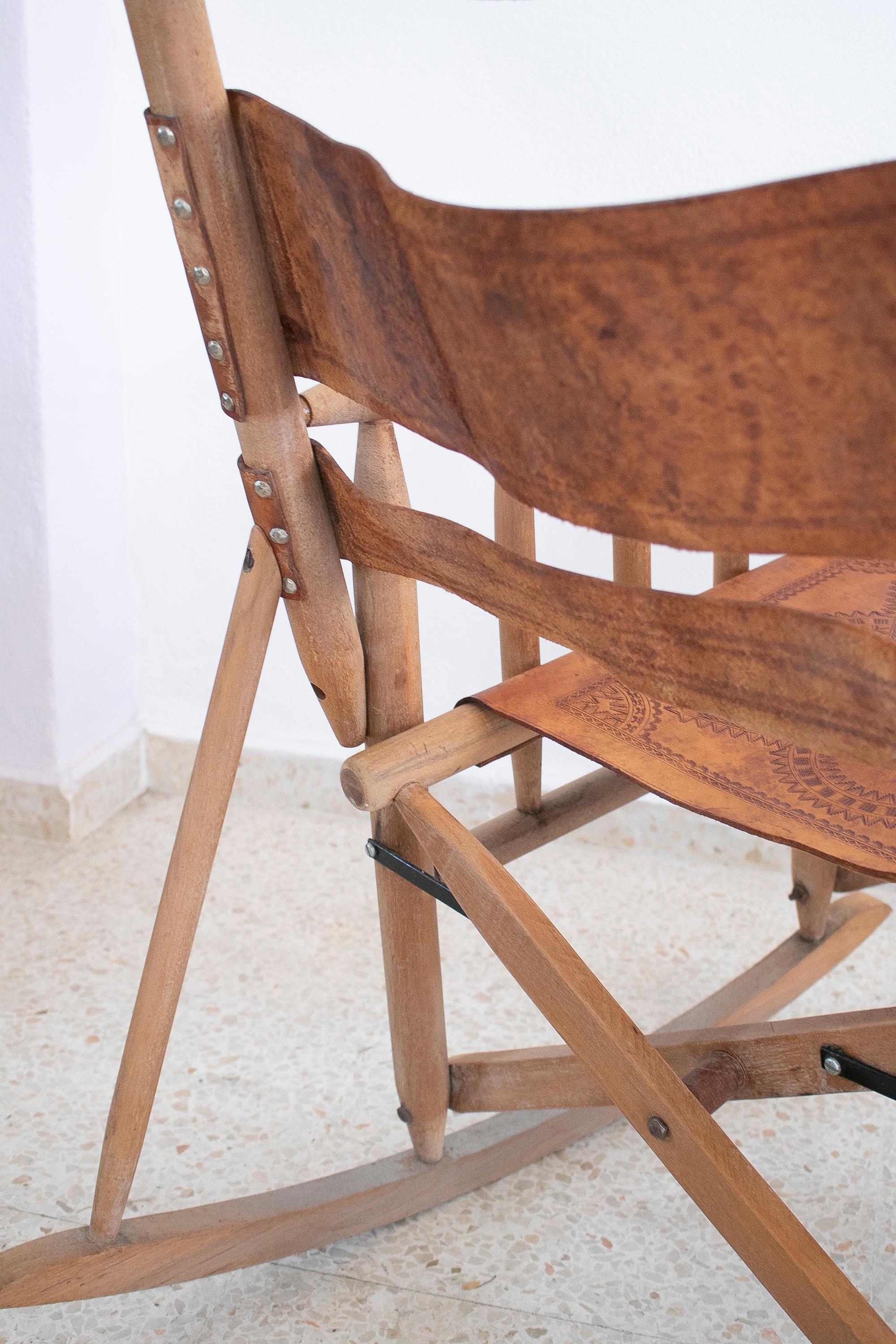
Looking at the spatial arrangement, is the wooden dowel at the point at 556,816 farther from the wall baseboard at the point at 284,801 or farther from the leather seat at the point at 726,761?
the wall baseboard at the point at 284,801

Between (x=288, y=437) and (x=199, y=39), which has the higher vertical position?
(x=199, y=39)

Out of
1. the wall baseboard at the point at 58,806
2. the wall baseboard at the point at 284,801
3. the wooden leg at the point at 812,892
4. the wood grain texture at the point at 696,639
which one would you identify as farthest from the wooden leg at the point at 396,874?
the wall baseboard at the point at 58,806

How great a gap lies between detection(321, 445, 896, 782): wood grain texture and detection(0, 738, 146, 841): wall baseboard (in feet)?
3.67

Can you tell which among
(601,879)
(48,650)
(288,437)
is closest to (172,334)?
(48,650)

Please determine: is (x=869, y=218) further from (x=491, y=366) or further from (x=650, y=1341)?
(x=650, y=1341)

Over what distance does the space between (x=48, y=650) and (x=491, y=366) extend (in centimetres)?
122

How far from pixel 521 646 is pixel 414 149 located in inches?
32.6

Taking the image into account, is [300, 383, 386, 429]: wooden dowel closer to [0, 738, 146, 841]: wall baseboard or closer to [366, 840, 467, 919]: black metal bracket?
[366, 840, 467, 919]: black metal bracket

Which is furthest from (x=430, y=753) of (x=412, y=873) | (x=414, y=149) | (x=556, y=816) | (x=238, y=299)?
(x=414, y=149)

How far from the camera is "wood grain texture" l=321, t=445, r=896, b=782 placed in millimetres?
485

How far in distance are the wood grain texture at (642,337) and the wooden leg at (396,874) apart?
23 cm

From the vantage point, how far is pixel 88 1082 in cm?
120

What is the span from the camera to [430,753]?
783 mm

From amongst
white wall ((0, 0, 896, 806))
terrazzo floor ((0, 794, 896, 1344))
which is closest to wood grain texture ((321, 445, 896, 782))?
terrazzo floor ((0, 794, 896, 1344))
